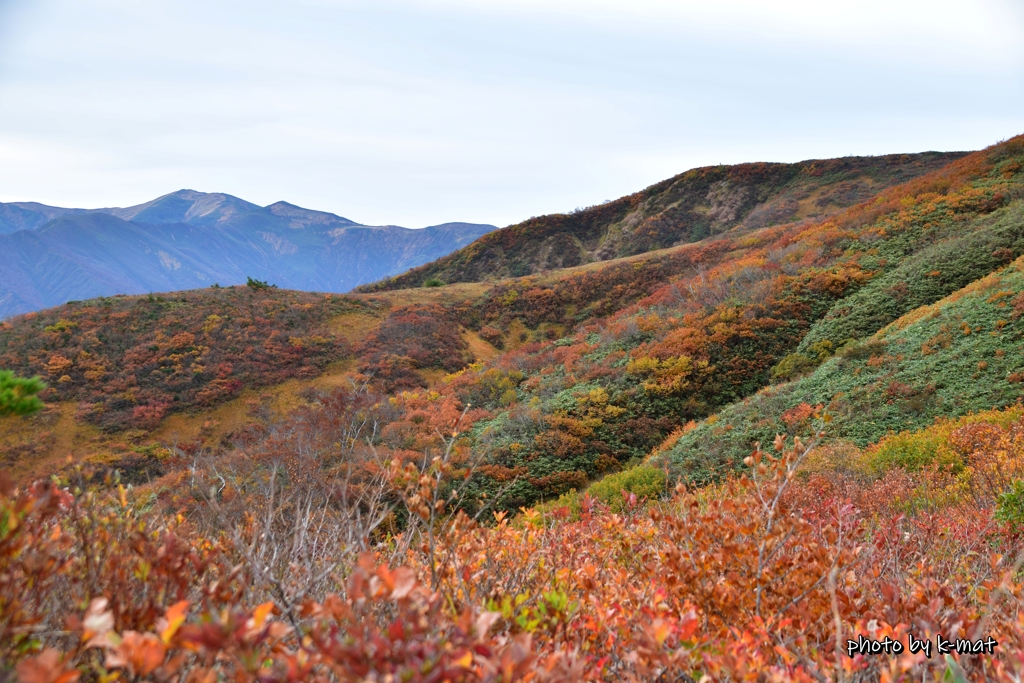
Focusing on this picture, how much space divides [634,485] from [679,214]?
41698 millimetres

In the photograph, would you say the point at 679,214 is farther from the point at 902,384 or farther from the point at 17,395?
the point at 17,395

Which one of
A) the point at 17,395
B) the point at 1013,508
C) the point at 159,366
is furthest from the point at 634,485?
the point at 159,366

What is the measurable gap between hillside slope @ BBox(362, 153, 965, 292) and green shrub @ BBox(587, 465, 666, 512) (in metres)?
34.6

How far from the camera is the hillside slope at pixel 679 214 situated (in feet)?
137

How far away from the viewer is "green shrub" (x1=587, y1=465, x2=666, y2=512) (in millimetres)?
8875

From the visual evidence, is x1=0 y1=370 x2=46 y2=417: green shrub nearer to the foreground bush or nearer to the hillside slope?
the foreground bush

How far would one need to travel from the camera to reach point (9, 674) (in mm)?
1131

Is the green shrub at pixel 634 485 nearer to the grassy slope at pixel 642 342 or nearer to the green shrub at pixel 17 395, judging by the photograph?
the grassy slope at pixel 642 342

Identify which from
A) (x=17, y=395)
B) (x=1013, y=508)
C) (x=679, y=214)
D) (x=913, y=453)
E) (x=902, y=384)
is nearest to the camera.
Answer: (x=17, y=395)

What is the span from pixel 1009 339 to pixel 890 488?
705 centimetres

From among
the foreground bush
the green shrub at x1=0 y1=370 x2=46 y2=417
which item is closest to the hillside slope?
the green shrub at x1=0 y1=370 x2=46 y2=417

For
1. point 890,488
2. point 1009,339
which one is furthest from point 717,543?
point 1009,339

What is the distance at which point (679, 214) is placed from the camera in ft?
153

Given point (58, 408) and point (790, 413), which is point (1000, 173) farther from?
point (58, 408)
